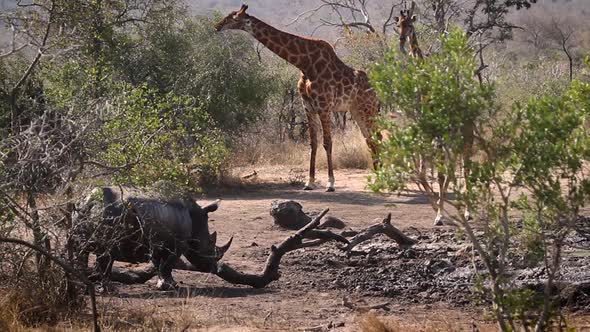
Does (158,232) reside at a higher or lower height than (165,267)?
higher

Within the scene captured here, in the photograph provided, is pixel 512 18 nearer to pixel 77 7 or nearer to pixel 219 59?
pixel 219 59

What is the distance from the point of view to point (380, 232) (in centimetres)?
969

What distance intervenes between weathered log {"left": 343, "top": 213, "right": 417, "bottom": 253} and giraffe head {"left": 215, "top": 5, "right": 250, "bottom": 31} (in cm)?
647

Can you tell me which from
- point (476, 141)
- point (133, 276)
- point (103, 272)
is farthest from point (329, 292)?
point (476, 141)

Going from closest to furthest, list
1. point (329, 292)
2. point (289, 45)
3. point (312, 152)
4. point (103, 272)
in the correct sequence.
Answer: point (103, 272)
point (329, 292)
point (312, 152)
point (289, 45)

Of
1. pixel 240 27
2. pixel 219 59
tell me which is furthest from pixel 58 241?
pixel 219 59

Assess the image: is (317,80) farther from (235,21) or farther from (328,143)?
(235,21)

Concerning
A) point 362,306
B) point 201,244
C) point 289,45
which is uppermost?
point 289,45

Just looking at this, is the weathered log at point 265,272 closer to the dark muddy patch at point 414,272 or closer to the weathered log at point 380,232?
the dark muddy patch at point 414,272

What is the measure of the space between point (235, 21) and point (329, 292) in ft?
25.9

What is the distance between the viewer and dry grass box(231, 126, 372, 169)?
18.4 metres

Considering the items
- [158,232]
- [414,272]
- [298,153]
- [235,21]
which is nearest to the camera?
[158,232]

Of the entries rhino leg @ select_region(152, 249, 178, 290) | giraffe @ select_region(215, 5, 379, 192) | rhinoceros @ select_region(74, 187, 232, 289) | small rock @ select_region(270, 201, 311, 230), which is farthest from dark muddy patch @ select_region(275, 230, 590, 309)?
giraffe @ select_region(215, 5, 379, 192)

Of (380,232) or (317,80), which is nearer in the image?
(380,232)
